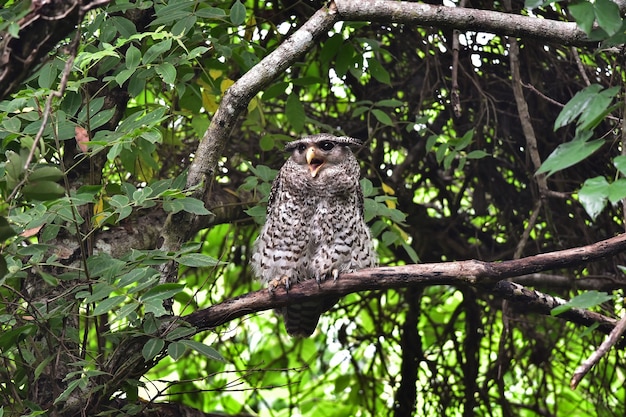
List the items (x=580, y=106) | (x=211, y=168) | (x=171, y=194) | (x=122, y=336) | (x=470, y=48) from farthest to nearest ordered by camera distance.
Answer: (x=470, y=48), (x=211, y=168), (x=122, y=336), (x=171, y=194), (x=580, y=106)

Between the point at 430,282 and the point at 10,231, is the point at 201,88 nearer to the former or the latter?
the point at 430,282

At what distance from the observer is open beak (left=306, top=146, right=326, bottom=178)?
3.63 meters

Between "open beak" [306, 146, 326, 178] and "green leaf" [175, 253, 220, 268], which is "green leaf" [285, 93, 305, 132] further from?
"green leaf" [175, 253, 220, 268]

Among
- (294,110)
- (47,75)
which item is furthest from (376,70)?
(47,75)

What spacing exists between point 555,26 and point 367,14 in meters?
0.63

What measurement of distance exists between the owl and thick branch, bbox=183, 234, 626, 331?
731 mm

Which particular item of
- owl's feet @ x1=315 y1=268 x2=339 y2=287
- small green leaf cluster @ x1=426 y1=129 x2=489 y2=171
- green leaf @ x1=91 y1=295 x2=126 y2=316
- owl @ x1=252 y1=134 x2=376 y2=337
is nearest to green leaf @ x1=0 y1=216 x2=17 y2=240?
green leaf @ x1=91 y1=295 x2=126 y2=316

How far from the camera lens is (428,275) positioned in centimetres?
266

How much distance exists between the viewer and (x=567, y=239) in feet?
13.3

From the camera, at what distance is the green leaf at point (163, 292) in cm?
230

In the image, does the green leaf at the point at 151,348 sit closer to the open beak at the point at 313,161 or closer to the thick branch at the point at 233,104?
the thick branch at the point at 233,104

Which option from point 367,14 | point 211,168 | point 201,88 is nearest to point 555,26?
point 367,14

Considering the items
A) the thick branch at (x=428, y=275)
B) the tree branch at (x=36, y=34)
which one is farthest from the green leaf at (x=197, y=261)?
the tree branch at (x=36, y=34)

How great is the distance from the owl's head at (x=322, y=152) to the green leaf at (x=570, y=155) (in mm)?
1947
